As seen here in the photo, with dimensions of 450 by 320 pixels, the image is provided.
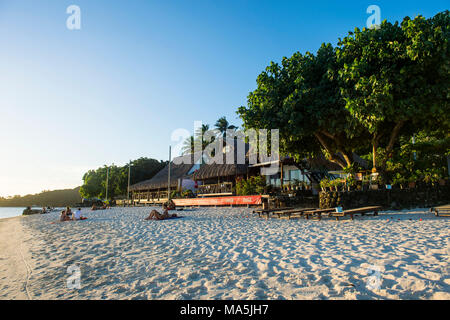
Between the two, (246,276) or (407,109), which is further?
(407,109)

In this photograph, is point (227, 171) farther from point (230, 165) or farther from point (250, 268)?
point (250, 268)

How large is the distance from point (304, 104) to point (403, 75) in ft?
13.5

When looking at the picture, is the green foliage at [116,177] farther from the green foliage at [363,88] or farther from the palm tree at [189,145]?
the green foliage at [363,88]

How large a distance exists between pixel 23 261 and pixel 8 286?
1946 millimetres

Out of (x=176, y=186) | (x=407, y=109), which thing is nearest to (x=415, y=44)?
(x=407, y=109)

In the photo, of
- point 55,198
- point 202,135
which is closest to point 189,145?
point 202,135

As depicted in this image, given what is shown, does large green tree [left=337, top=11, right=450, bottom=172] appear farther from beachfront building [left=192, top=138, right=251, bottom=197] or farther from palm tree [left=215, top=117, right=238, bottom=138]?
palm tree [left=215, top=117, right=238, bottom=138]

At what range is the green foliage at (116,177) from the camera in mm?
49291

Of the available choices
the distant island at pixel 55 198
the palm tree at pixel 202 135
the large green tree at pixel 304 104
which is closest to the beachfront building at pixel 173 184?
the palm tree at pixel 202 135

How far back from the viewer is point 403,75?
35.8 feet

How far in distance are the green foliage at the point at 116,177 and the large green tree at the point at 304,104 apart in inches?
Answer: 1567

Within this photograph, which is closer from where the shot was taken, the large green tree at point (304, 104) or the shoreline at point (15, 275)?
the shoreline at point (15, 275)
